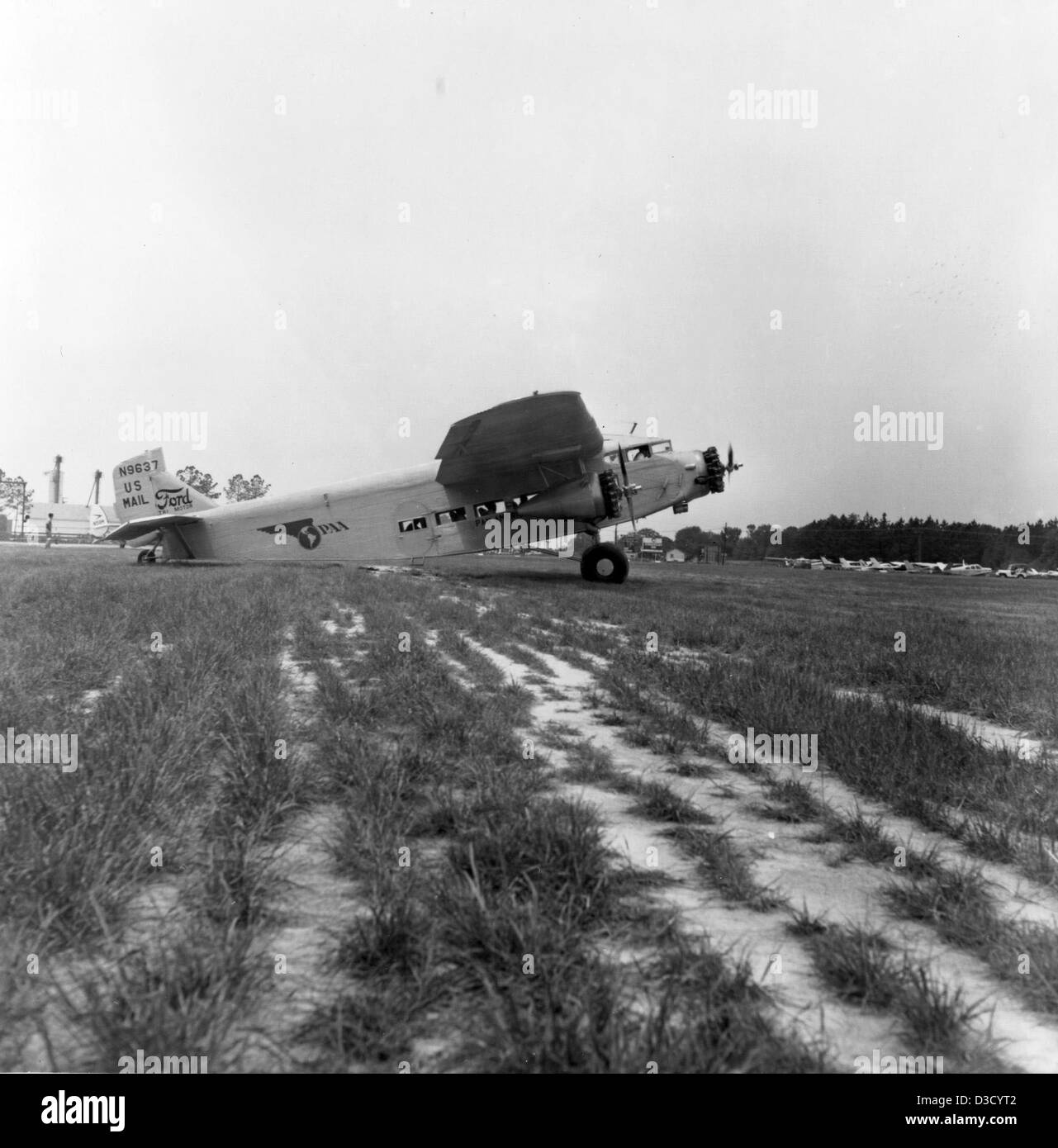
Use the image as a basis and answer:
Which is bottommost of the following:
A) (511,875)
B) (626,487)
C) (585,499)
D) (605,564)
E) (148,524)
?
(511,875)

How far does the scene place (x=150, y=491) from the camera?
2427 cm

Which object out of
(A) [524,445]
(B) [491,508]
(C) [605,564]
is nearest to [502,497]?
(B) [491,508]

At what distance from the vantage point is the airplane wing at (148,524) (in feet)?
67.6

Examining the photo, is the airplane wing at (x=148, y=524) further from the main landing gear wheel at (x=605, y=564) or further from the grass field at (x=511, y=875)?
the grass field at (x=511, y=875)

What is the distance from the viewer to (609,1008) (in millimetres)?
1347

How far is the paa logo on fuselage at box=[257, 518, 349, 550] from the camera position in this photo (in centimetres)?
1872

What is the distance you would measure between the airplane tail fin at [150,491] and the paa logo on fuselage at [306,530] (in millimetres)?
5820

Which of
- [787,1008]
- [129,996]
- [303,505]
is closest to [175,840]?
[129,996]

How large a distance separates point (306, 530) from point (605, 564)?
28.6 ft

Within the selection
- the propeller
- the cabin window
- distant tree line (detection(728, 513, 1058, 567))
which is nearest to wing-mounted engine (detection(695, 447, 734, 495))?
the propeller

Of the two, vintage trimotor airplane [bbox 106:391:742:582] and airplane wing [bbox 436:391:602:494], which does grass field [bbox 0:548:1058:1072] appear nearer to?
airplane wing [bbox 436:391:602:494]

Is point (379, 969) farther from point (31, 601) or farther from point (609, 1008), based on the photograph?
point (31, 601)

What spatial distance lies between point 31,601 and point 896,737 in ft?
30.7

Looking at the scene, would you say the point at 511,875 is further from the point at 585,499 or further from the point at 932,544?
the point at 932,544
